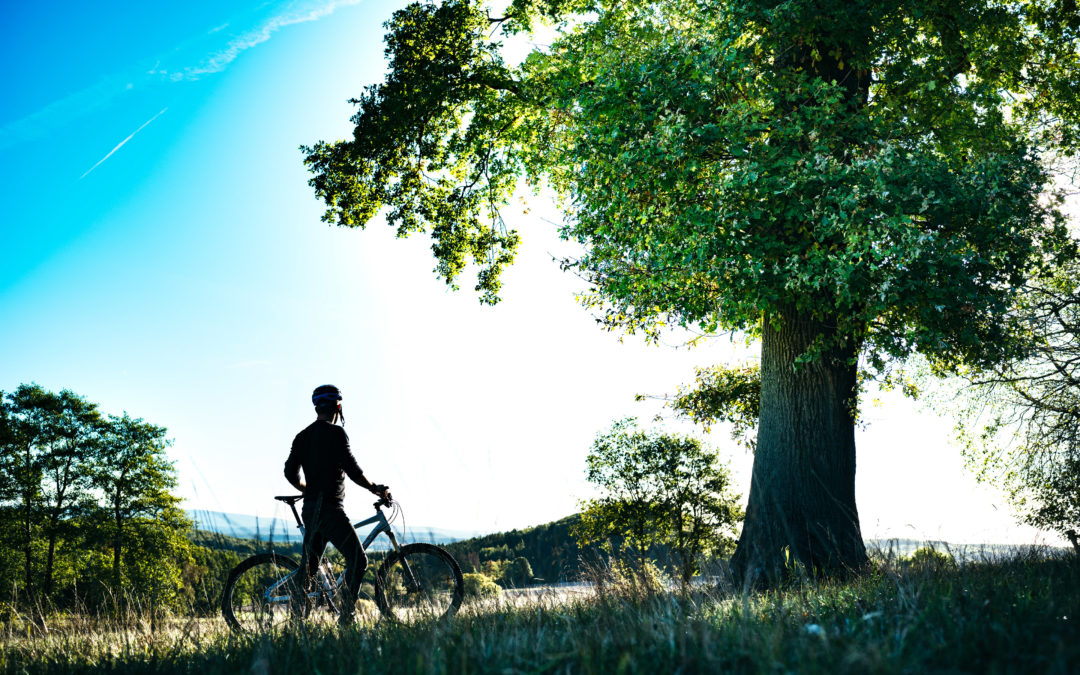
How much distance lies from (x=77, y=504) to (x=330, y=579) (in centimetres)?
3444

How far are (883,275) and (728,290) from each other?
209 cm

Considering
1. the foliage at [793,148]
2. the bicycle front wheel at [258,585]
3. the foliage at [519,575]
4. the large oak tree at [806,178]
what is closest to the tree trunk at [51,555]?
the foliage at [793,148]

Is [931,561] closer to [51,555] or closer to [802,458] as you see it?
[802,458]

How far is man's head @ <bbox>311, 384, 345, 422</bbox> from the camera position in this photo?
23.2 ft

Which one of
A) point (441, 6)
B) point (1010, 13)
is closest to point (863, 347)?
point (1010, 13)

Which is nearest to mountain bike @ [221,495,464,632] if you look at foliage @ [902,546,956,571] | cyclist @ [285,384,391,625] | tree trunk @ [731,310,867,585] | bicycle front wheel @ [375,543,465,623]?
bicycle front wheel @ [375,543,465,623]

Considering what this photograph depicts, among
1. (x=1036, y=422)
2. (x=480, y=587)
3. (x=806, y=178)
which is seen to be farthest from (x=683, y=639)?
(x=1036, y=422)

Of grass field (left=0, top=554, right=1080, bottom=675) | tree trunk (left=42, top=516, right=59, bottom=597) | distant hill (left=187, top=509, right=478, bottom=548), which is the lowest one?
tree trunk (left=42, top=516, right=59, bottom=597)

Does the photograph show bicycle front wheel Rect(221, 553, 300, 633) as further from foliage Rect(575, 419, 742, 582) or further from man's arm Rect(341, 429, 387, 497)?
foliage Rect(575, 419, 742, 582)

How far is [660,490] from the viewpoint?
23875mm

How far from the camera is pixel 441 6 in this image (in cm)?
1526

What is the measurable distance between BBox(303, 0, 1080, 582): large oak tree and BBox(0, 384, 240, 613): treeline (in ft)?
93.6

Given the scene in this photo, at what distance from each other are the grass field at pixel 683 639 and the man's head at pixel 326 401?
86.6 inches

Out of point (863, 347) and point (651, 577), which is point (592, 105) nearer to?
point (863, 347)
